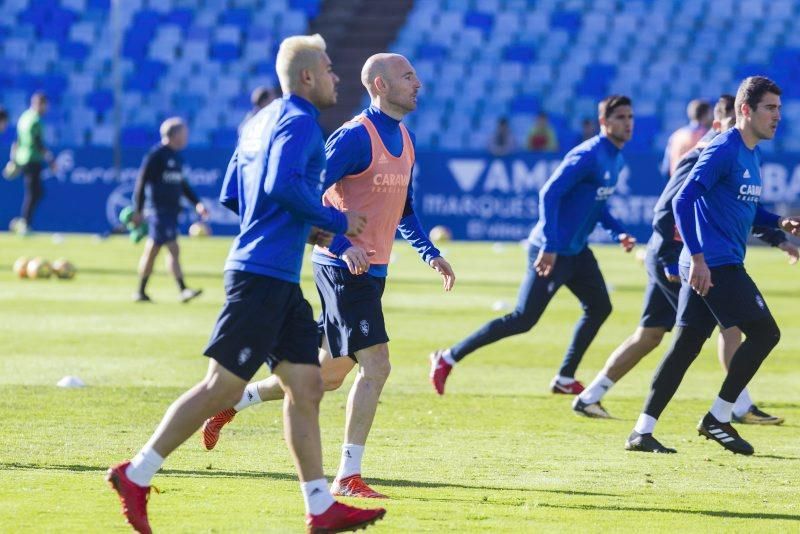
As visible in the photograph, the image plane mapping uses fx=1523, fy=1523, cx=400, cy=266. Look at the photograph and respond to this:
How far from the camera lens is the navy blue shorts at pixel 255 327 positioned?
6.29 meters

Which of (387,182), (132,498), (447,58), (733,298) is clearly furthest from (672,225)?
(447,58)

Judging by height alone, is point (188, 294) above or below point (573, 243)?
below

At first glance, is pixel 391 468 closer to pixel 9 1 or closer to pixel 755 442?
pixel 755 442

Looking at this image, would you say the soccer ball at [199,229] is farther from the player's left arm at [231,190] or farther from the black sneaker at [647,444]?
the player's left arm at [231,190]

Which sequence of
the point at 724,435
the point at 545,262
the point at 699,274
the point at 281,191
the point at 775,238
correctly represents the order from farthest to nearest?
1. the point at 545,262
2. the point at 775,238
3. the point at 724,435
4. the point at 699,274
5. the point at 281,191

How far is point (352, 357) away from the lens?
788cm

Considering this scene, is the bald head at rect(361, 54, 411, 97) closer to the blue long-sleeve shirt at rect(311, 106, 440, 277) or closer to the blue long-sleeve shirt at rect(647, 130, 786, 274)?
the blue long-sleeve shirt at rect(311, 106, 440, 277)

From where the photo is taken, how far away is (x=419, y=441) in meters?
9.38

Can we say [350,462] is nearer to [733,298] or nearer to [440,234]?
[733,298]

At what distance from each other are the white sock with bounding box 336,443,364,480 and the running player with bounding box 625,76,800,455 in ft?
7.56

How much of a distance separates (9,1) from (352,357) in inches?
1224

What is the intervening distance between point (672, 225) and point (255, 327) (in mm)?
4429

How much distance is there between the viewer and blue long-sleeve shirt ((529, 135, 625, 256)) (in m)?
11.3

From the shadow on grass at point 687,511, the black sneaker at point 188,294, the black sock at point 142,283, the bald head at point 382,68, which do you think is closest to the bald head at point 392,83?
the bald head at point 382,68
